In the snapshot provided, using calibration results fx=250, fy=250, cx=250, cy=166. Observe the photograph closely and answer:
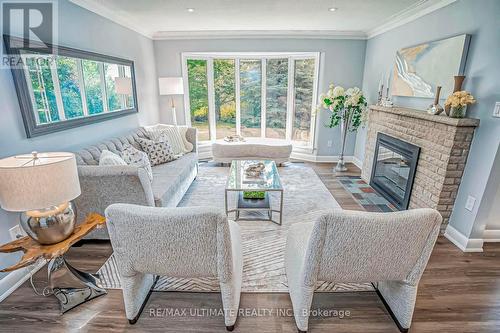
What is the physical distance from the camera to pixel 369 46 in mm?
4422

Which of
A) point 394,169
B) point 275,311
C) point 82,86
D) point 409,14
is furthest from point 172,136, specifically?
point 409,14

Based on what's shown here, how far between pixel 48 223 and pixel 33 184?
0.33 meters

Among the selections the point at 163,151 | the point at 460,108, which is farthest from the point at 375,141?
the point at 163,151

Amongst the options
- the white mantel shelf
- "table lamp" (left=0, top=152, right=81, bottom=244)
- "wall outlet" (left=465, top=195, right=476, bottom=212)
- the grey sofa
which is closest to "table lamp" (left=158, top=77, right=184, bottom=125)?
the grey sofa

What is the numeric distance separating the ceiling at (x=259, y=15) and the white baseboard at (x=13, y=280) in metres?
2.63

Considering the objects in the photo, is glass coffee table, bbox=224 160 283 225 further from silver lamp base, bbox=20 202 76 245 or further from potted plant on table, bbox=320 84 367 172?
potted plant on table, bbox=320 84 367 172

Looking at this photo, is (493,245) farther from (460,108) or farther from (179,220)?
(179,220)

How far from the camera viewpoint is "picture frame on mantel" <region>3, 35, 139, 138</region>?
6.62 ft

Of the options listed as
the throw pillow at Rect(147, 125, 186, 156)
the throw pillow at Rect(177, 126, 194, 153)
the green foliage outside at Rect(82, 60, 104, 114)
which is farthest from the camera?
the throw pillow at Rect(177, 126, 194, 153)

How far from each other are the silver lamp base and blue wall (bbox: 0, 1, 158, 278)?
492 millimetres

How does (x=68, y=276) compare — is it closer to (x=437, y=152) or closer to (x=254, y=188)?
(x=254, y=188)

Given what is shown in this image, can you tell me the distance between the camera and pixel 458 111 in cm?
226

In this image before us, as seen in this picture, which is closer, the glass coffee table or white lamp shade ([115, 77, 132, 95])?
the glass coffee table

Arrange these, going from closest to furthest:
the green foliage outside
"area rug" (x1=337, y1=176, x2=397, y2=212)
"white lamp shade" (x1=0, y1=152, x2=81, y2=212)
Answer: "white lamp shade" (x1=0, y1=152, x2=81, y2=212), the green foliage outside, "area rug" (x1=337, y1=176, x2=397, y2=212)
